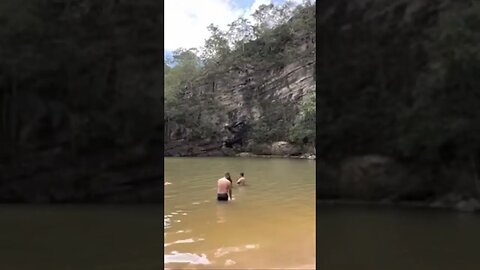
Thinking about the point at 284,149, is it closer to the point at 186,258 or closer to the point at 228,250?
the point at 228,250

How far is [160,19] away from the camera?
6676 millimetres

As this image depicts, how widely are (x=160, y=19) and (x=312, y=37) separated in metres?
19.4

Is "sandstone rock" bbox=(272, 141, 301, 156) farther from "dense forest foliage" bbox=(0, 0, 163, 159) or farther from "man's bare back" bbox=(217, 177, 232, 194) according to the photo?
"dense forest foliage" bbox=(0, 0, 163, 159)

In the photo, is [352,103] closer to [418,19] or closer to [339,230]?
[418,19]

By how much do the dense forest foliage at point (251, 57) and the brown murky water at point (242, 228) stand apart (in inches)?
528

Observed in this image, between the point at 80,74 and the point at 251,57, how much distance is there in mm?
19379

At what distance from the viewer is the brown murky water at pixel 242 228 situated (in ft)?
15.5

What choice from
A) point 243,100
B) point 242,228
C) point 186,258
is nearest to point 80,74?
point 242,228

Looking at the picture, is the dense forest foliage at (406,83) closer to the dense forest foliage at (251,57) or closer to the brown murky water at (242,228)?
the brown murky water at (242,228)

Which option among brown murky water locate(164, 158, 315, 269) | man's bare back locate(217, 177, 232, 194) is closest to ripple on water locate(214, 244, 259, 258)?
brown murky water locate(164, 158, 315, 269)

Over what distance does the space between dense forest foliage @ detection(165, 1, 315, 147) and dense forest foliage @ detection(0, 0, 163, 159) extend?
16.2 m

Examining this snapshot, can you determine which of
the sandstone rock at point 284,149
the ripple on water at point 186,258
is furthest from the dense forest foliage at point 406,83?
the sandstone rock at point 284,149

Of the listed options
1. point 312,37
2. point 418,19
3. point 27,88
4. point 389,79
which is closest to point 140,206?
point 27,88

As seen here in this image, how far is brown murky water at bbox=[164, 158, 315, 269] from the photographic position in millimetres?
4738
